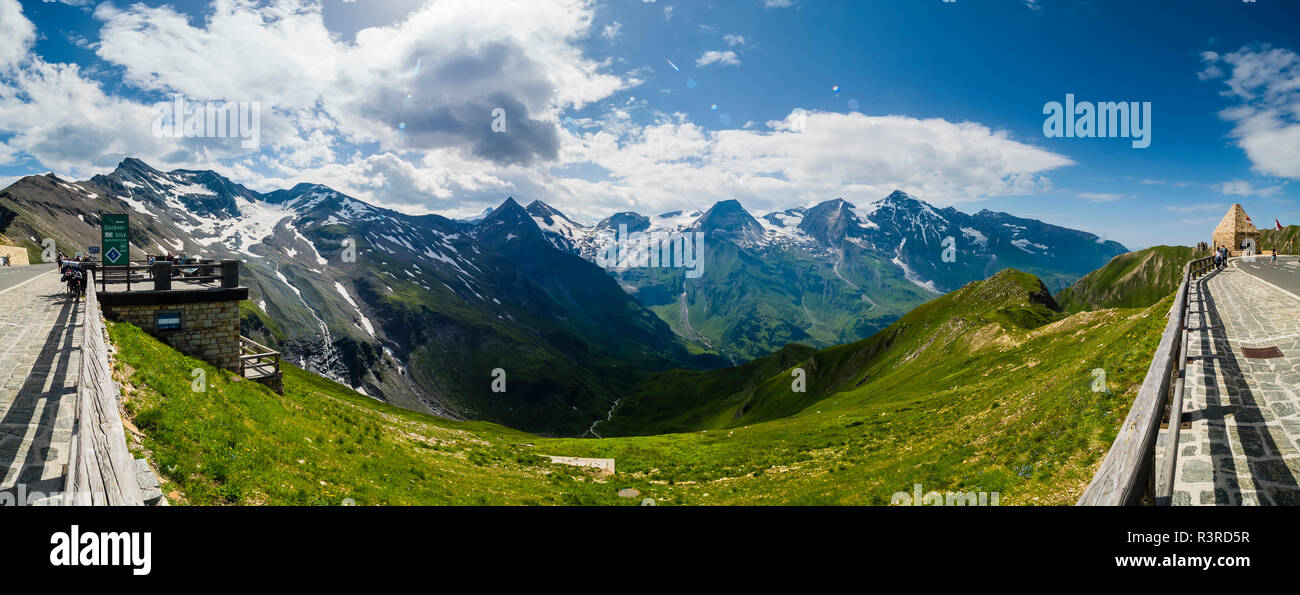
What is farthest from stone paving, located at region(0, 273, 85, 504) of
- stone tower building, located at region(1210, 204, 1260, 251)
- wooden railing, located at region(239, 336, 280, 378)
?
stone tower building, located at region(1210, 204, 1260, 251)

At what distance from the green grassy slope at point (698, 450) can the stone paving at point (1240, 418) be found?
1891 mm

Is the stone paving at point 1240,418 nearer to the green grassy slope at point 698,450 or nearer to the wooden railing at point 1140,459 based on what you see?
the wooden railing at point 1140,459

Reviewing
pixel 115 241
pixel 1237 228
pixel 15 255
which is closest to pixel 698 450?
pixel 115 241

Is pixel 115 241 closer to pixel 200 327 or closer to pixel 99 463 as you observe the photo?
pixel 200 327

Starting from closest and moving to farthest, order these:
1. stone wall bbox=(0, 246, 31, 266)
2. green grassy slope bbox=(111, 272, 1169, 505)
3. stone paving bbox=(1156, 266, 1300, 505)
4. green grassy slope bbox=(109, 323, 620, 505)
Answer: stone paving bbox=(1156, 266, 1300, 505) → green grassy slope bbox=(109, 323, 620, 505) → green grassy slope bbox=(111, 272, 1169, 505) → stone wall bbox=(0, 246, 31, 266)

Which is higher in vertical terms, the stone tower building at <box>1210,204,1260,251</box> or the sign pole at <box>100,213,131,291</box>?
the stone tower building at <box>1210,204,1260,251</box>

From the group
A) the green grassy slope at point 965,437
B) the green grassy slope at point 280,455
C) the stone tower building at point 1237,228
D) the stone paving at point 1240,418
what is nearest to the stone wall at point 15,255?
the green grassy slope at point 280,455

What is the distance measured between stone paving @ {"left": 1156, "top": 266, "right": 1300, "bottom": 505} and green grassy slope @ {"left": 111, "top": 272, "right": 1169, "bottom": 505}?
6.20 ft

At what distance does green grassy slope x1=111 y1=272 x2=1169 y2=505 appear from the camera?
14.1 m

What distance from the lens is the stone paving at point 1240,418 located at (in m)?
8.20

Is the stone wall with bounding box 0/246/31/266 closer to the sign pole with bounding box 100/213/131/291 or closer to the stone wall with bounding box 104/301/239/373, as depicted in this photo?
the sign pole with bounding box 100/213/131/291
